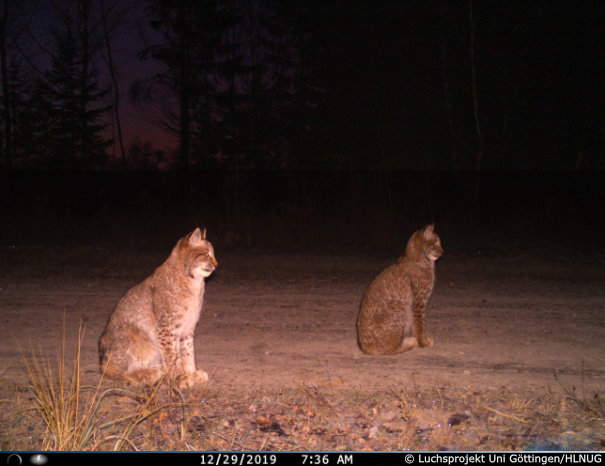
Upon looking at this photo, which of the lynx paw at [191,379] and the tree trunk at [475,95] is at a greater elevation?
the tree trunk at [475,95]

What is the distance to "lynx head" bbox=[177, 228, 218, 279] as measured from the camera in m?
4.88

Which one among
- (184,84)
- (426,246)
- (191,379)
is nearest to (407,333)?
(426,246)

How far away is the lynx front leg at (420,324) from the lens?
6.19 m

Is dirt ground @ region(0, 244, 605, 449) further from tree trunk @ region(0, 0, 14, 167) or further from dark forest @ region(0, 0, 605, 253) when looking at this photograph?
tree trunk @ region(0, 0, 14, 167)

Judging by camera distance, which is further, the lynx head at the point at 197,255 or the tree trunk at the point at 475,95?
the tree trunk at the point at 475,95

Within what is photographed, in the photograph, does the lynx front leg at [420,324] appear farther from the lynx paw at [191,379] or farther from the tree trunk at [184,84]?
the tree trunk at [184,84]

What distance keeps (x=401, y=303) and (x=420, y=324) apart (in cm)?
47

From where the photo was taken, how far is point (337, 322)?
286 inches

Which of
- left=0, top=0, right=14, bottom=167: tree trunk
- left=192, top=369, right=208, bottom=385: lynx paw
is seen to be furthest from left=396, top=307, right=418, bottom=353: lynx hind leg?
left=0, top=0, right=14, bottom=167: tree trunk

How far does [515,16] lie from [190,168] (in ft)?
53.0

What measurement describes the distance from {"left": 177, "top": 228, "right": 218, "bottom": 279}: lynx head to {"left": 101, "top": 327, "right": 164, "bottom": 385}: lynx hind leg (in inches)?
33.5

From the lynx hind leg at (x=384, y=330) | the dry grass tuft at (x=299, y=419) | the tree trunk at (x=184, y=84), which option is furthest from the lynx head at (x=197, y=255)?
the tree trunk at (x=184, y=84)

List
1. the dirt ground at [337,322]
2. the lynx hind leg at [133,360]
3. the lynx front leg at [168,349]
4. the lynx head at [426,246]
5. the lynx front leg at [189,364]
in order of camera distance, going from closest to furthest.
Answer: the lynx hind leg at [133,360], the lynx front leg at [168,349], the lynx front leg at [189,364], the dirt ground at [337,322], the lynx head at [426,246]

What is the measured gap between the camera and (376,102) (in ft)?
77.6
